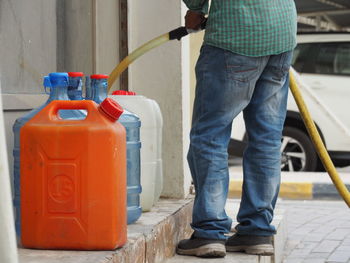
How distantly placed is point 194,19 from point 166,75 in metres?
1.28

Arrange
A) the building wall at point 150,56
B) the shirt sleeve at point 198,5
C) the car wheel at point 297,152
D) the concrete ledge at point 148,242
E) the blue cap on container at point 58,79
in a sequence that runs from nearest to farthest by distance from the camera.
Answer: the concrete ledge at point 148,242 < the blue cap on container at point 58,79 < the shirt sleeve at point 198,5 < the building wall at point 150,56 < the car wheel at point 297,152

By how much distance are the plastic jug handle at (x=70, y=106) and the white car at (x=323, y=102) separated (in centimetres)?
709

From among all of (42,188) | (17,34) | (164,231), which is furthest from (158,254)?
(17,34)

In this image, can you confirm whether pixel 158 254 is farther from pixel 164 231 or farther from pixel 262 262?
pixel 262 262

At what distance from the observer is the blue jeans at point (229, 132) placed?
13.1 feet

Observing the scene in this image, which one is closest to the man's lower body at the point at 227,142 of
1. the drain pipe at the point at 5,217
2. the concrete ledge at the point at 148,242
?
the concrete ledge at the point at 148,242

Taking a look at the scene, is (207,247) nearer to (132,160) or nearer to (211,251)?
(211,251)

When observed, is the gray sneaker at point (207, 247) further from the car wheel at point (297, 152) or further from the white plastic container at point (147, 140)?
the car wheel at point (297, 152)

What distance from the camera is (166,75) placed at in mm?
5414

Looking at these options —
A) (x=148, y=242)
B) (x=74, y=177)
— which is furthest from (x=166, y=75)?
(x=74, y=177)

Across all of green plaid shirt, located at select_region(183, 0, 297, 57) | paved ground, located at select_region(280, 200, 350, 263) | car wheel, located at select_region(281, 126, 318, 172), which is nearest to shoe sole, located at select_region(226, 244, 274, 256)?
green plaid shirt, located at select_region(183, 0, 297, 57)

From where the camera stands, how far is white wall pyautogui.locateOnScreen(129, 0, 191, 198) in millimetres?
5402

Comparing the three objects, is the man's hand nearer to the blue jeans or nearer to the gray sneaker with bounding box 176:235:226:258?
the blue jeans

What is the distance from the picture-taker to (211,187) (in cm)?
411
